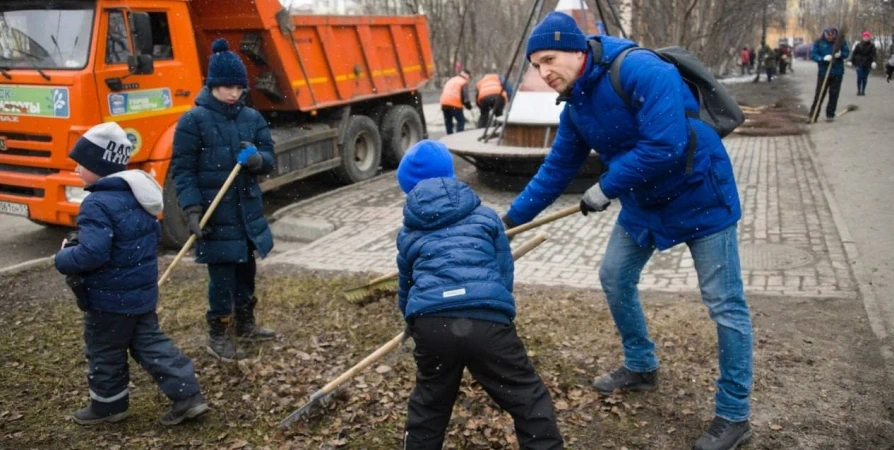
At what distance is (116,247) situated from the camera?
3.55 metres

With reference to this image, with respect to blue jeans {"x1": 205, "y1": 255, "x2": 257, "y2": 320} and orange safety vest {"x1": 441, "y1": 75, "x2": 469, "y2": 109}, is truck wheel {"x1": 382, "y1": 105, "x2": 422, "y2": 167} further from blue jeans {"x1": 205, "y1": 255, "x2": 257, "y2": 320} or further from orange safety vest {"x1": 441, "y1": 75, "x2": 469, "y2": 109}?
blue jeans {"x1": 205, "y1": 255, "x2": 257, "y2": 320}

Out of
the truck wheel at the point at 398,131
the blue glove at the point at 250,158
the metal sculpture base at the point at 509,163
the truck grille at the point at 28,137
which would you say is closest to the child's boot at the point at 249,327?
the blue glove at the point at 250,158

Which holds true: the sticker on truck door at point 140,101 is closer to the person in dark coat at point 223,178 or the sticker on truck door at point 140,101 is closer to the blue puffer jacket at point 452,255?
the person in dark coat at point 223,178

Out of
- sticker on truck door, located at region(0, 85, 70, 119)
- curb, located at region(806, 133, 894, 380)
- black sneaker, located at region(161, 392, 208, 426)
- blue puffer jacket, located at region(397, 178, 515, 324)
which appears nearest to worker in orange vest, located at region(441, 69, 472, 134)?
curb, located at region(806, 133, 894, 380)

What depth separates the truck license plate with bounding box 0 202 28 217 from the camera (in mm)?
7410

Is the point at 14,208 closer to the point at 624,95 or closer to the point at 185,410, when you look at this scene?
the point at 185,410

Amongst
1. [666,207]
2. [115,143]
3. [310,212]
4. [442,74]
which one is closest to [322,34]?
[310,212]

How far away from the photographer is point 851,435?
342cm

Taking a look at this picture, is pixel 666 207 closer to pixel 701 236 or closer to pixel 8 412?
pixel 701 236

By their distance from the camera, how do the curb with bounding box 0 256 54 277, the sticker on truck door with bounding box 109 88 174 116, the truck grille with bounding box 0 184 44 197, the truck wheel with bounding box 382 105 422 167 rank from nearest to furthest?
the curb with bounding box 0 256 54 277, the sticker on truck door with bounding box 109 88 174 116, the truck grille with bounding box 0 184 44 197, the truck wheel with bounding box 382 105 422 167

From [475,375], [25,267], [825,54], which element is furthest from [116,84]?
[825,54]

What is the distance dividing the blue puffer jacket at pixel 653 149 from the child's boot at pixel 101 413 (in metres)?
2.57

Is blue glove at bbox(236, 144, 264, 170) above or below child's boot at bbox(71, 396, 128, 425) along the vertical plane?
above

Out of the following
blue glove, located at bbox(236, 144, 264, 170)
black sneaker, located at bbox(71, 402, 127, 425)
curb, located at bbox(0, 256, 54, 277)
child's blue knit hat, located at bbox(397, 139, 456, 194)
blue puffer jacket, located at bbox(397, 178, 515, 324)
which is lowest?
black sneaker, located at bbox(71, 402, 127, 425)
